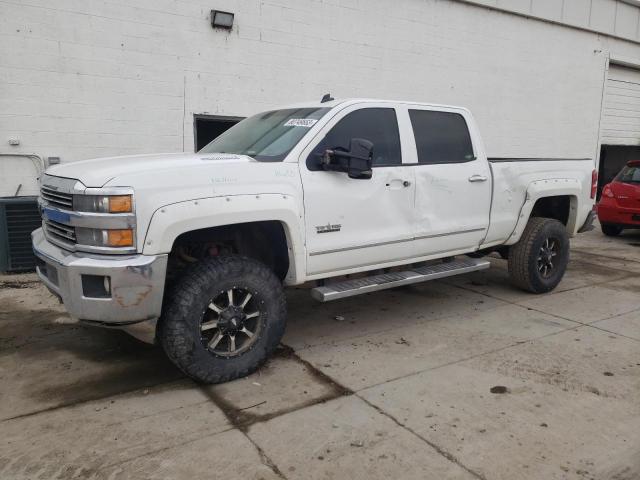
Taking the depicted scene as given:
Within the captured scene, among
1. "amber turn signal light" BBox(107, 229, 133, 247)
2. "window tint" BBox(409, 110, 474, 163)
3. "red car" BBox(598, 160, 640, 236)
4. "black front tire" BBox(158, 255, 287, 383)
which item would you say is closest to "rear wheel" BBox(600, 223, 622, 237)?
"red car" BBox(598, 160, 640, 236)

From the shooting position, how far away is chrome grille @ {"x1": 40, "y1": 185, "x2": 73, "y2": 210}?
3564 millimetres

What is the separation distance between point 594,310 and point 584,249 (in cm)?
420

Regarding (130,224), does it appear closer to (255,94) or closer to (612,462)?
(612,462)

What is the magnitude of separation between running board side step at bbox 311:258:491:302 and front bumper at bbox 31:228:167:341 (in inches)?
53.0

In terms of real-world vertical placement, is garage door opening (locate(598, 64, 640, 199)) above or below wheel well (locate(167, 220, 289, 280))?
above

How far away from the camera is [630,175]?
10.1m

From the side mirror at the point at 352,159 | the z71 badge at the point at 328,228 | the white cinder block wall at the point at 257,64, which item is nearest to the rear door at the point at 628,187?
the white cinder block wall at the point at 257,64

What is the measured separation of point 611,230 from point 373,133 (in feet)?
26.9

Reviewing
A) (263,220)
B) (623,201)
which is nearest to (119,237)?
(263,220)

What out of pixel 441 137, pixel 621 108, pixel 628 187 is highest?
pixel 621 108

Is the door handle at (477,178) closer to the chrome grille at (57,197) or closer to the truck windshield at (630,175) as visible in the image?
the chrome grille at (57,197)

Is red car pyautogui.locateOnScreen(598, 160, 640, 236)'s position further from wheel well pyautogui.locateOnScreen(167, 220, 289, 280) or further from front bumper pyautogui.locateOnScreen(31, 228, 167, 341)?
front bumper pyautogui.locateOnScreen(31, 228, 167, 341)

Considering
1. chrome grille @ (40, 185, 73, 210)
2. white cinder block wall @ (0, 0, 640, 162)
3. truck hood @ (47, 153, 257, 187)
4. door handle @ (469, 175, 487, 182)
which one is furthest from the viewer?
white cinder block wall @ (0, 0, 640, 162)

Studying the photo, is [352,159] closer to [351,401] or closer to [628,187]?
[351,401]
